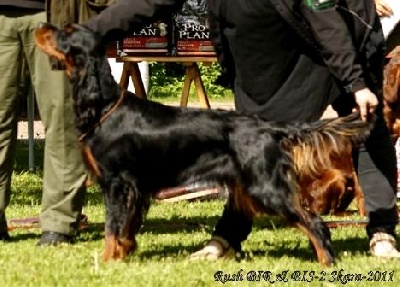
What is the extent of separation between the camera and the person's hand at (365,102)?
15.9 feet

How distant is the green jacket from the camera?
18.1 feet

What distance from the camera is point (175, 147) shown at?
5059mm

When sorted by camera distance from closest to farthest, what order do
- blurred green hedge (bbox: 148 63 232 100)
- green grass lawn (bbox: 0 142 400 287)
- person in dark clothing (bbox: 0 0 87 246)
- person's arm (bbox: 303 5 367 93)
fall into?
1. green grass lawn (bbox: 0 142 400 287)
2. person's arm (bbox: 303 5 367 93)
3. person in dark clothing (bbox: 0 0 87 246)
4. blurred green hedge (bbox: 148 63 232 100)

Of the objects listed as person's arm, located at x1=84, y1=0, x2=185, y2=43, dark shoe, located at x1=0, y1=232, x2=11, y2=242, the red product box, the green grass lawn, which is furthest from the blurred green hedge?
person's arm, located at x1=84, y1=0, x2=185, y2=43

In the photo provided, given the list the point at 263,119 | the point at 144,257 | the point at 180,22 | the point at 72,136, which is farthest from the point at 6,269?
the point at 180,22

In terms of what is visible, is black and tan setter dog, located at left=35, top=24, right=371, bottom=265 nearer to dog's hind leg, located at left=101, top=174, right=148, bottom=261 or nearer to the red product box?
dog's hind leg, located at left=101, top=174, right=148, bottom=261

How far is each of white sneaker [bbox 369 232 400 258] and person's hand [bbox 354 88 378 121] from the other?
77cm

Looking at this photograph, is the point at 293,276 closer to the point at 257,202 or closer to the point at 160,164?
the point at 257,202

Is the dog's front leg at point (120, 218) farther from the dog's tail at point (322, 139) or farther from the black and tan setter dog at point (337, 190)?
the black and tan setter dog at point (337, 190)

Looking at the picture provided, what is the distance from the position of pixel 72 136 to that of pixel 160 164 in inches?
35.3

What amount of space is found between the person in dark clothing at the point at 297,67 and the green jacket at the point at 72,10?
1.24 feet

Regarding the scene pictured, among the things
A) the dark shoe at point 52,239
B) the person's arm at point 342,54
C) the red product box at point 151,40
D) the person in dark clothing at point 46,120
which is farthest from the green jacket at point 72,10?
the red product box at point 151,40

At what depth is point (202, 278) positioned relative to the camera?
457 cm

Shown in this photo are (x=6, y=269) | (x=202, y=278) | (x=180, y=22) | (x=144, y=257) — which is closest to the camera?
(x=202, y=278)
